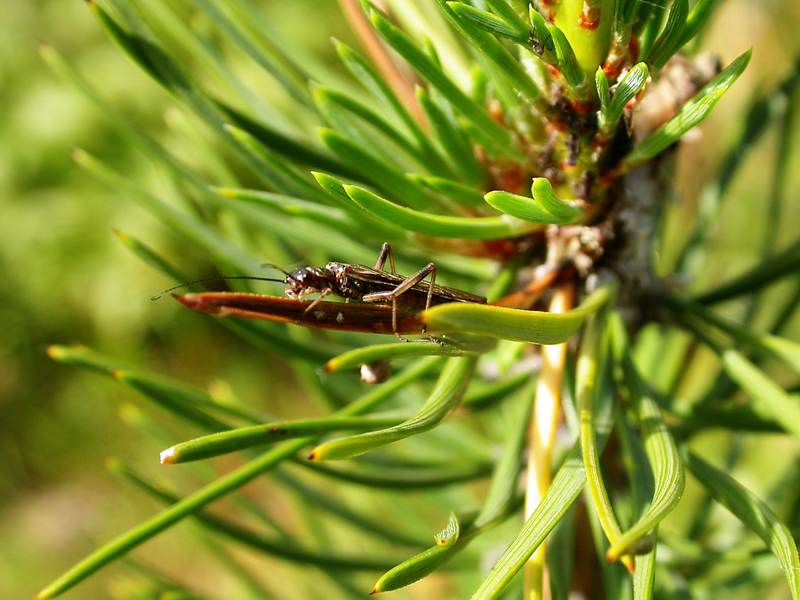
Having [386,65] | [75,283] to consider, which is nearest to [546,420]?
[386,65]

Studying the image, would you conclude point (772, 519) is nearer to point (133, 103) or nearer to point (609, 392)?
point (609, 392)

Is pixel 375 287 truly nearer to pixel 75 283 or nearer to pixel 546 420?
pixel 546 420

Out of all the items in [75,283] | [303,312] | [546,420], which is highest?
[303,312]

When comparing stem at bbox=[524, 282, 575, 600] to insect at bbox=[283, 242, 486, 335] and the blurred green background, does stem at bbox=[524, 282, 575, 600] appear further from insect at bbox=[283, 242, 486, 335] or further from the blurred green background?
the blurred green background

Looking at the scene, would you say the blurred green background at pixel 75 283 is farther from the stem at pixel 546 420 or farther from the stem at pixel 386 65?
the stem at pixel 546 420

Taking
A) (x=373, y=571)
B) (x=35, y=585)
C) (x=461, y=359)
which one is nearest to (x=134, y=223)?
(x=35, y=585)

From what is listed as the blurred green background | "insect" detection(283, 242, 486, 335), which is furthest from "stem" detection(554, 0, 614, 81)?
the blurred green background
